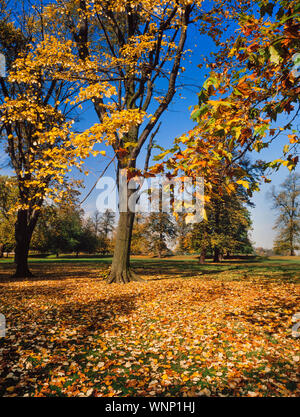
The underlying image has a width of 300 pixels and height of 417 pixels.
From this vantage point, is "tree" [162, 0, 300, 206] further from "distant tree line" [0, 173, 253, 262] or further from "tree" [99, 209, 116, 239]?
"tree" [99, 209, 116, 239]

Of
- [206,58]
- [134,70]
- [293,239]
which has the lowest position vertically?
[293,239]

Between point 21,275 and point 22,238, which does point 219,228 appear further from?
point 21,275

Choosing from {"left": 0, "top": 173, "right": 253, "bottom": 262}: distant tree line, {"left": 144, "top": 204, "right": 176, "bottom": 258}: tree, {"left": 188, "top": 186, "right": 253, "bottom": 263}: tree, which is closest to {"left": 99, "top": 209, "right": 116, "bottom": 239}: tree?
{"left": 0, "top": 173, "right": 253, "bottom": 262}: distant tree line

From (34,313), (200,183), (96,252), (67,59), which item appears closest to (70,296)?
(34,313)

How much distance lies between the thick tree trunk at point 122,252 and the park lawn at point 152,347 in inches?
124

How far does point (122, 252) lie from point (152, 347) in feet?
23.0

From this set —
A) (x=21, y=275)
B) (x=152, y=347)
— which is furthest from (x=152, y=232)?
(x=152, y=347)

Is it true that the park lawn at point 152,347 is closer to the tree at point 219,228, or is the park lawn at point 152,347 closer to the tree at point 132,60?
the tree at point 132,60

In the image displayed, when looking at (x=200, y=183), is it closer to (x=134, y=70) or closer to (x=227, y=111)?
(x=227, y=111)

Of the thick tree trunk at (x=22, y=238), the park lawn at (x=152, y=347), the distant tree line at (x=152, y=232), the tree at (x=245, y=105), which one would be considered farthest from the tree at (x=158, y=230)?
the tree at (x=245, y=105)

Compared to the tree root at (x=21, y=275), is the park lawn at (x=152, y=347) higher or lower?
higher

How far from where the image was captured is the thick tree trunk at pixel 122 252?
454 inches
